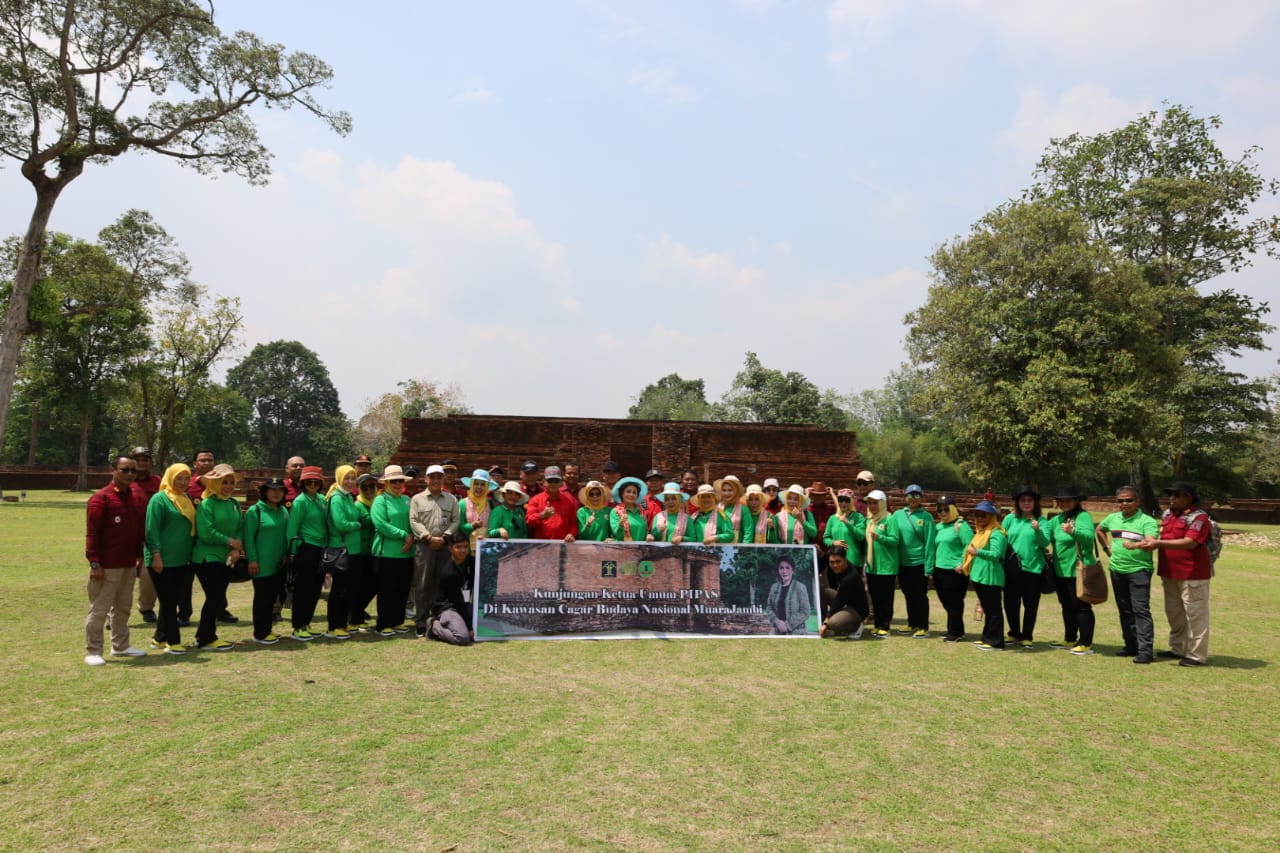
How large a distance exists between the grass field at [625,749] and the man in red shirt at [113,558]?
1.04 feet

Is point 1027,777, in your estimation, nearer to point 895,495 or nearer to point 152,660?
point 152,660

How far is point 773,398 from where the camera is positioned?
43.3 metres

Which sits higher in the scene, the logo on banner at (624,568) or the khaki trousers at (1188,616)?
the logo on banner at (624,568)

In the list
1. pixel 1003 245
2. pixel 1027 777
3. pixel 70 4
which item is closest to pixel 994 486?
pixel 1003 245

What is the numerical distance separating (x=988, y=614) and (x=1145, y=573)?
1208 millimetres

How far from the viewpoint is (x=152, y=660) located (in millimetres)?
5391

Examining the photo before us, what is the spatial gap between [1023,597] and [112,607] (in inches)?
283

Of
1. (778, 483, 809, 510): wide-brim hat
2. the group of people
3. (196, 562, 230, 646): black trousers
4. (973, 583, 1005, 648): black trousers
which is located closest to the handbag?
the group of people

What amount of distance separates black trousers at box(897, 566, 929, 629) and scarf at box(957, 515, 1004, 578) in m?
0.46

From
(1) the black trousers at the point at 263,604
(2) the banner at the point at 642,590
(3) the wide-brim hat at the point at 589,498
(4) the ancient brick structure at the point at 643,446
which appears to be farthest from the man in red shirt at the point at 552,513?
(4) the ancient brick structure at the point at 643,446

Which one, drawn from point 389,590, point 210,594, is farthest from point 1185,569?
point 210,594

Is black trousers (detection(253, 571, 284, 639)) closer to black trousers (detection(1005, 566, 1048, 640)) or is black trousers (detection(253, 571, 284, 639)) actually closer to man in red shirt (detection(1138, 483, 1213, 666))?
black trousers (detection(1005, 566, 1048, 640))

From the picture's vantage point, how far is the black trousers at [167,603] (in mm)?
5605

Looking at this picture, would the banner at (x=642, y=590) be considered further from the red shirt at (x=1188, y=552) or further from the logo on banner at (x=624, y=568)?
the red shirt at (x=1188, y=552)
